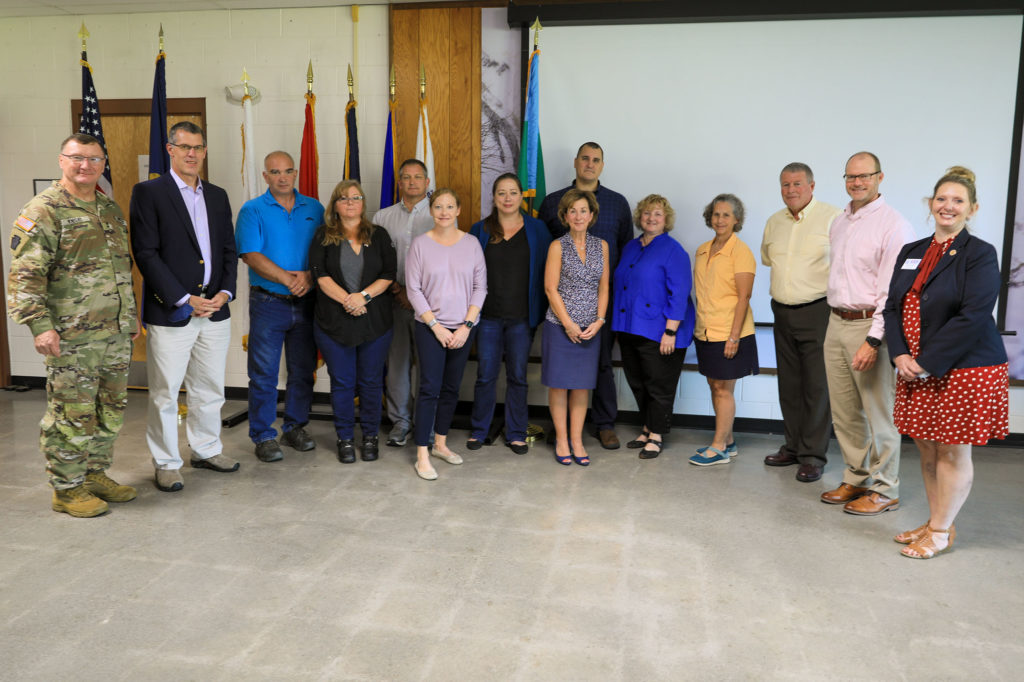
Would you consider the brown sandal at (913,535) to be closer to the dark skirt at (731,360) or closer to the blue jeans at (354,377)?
the dark skirt at (731,360)

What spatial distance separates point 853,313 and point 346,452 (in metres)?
2.75

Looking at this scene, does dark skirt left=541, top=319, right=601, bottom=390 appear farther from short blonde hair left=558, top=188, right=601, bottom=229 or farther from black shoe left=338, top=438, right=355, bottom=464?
black shoe left=338, top=438, right=355, bottom=464

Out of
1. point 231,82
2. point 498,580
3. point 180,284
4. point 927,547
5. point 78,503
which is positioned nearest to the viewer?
point 498,580

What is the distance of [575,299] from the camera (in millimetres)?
4297

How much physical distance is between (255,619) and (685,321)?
9.14 ft

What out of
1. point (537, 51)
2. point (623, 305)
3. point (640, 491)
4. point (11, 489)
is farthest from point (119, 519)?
point (537, 51)

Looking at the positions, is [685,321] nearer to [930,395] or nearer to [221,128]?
[930,395]

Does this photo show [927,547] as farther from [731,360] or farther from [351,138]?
[351,138]

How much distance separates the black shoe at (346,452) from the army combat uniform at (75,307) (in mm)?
1178

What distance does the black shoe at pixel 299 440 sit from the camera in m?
4.58

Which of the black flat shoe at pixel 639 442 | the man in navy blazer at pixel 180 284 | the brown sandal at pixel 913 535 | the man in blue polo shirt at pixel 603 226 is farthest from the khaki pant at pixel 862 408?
the man in navy blazer at pixel 180 284

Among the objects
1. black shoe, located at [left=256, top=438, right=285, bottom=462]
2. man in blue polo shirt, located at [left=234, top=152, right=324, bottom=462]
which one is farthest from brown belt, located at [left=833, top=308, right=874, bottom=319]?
black shoe, located at [left=256, top=438, right=285, bottom=462]

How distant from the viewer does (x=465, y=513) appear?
361cm

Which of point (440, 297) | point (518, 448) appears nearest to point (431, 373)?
point (440, 297)
